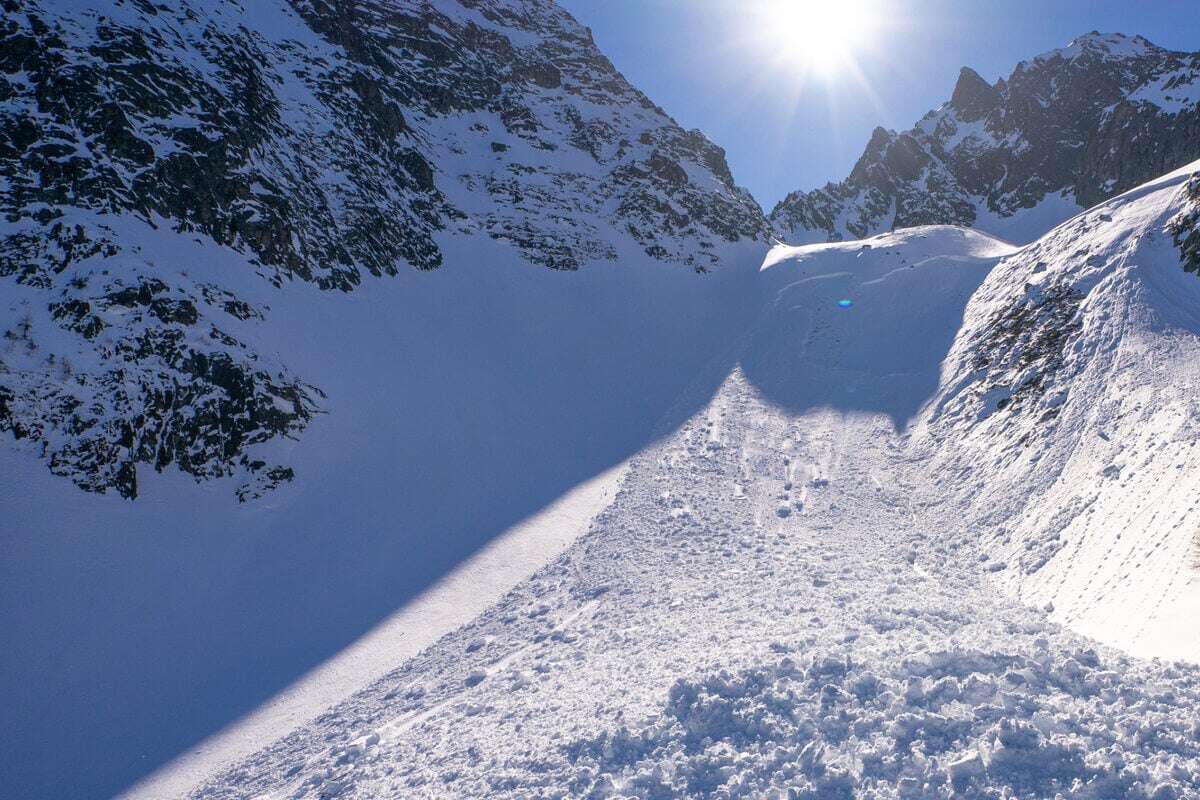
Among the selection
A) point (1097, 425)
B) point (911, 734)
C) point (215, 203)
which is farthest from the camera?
point (215, 203)

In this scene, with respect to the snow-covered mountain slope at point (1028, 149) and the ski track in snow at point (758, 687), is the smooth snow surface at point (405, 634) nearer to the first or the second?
the ski track in snow at point (758, 687)

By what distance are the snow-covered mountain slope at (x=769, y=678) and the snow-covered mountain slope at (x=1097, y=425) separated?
566mm

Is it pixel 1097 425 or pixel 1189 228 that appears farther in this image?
pixel 1189 228

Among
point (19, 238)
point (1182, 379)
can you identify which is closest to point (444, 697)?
point (1182, 379)

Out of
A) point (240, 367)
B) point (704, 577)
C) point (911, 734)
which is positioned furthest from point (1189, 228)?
point (240, 367)

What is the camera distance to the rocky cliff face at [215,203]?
13.6m

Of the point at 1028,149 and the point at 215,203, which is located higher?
the point at 1028,149

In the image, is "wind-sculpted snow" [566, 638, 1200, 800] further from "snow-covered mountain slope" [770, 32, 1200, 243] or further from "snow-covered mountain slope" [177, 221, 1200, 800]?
"snow-covered mountain slope" [770, 32, 1200, 243]

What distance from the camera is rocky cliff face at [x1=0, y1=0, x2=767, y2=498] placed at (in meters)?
13.6

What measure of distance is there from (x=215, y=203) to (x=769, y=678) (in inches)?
882

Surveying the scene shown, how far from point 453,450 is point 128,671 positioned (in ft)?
30.9

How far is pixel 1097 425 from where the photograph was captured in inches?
428

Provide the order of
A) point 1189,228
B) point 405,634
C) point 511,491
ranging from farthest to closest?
point 511,491, point 1189,228, point 405,634

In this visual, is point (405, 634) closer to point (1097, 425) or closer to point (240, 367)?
point (240, 367)
